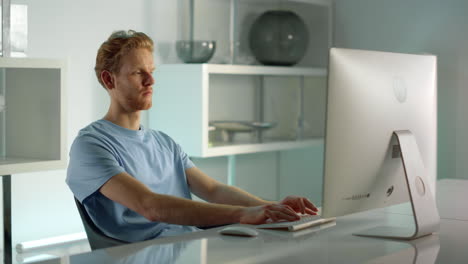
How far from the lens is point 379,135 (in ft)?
5.62

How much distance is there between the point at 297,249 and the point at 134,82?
95 cm

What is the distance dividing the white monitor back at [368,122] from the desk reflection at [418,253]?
140 millimetres

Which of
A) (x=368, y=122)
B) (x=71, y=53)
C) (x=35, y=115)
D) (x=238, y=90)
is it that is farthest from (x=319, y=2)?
(x=368, y=122)

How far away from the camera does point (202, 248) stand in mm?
1586

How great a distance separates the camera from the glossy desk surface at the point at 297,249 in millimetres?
1473

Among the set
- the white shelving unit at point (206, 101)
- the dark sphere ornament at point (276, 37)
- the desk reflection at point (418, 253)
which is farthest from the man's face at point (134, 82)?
the dark sphere ornament at point (276, 37)

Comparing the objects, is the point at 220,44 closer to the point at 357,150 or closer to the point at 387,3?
the point at 387,3

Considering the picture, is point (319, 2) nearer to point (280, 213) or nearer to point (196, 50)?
point (196, 50)

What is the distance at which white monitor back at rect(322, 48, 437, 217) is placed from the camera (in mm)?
1613

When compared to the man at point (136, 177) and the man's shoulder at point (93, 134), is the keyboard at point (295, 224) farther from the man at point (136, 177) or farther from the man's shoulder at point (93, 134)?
the man's shoulder at point (93, 134)

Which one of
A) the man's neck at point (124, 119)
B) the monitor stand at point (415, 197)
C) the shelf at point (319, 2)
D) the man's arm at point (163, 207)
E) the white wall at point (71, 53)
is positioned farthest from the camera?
the shelf at point (319, 2)

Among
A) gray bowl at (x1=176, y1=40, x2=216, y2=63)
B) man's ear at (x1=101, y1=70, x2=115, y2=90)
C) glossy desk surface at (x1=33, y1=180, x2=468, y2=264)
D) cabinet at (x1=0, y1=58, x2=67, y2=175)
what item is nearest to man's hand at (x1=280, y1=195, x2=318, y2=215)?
glossy desk surface at (x1=33, y1=180, x2=468, y2=264)

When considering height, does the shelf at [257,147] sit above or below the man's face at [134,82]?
below

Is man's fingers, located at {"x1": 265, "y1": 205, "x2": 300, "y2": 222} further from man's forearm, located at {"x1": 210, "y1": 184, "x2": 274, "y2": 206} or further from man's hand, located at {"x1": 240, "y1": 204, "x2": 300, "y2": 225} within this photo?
man's forearm, located at {"x1": 210, "y1": 184, "x2": 274, "y2": 206}
